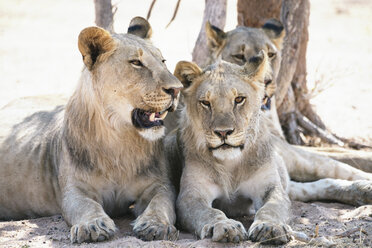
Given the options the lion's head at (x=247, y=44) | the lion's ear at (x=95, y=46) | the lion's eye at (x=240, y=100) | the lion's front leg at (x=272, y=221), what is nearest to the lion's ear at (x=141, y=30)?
the lion's ear at (x=95, y=46)

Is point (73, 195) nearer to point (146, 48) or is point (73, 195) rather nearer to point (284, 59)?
point (146, 48)

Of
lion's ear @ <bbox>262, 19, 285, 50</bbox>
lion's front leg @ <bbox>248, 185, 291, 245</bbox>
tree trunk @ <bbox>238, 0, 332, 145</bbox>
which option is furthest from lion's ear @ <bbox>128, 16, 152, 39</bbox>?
tree trunk @ <bbox>238, 0, 332, 145</bbox>

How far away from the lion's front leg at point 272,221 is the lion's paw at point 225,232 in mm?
72

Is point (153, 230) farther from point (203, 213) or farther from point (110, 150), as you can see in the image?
point (110, 150)

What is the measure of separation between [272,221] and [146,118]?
41.0 inches

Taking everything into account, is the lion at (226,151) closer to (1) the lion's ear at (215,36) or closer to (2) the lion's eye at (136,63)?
(2) the lion's eye at (136,63)

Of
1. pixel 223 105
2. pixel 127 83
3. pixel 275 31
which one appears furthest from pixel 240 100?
pixel 275 31

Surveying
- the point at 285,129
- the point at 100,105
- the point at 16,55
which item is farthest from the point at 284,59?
the point at 16,55

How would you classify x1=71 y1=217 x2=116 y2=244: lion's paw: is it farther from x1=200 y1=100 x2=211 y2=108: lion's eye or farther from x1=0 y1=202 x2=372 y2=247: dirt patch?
x1=200 y1=100 x2=211 y2=108: lion's eye

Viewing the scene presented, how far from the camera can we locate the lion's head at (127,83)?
13.3ft

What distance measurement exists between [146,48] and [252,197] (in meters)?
1.28

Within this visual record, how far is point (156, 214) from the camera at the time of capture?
4.04m

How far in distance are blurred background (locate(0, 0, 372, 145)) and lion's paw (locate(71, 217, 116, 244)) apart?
4.09 m

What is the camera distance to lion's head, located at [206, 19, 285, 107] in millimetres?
5781
